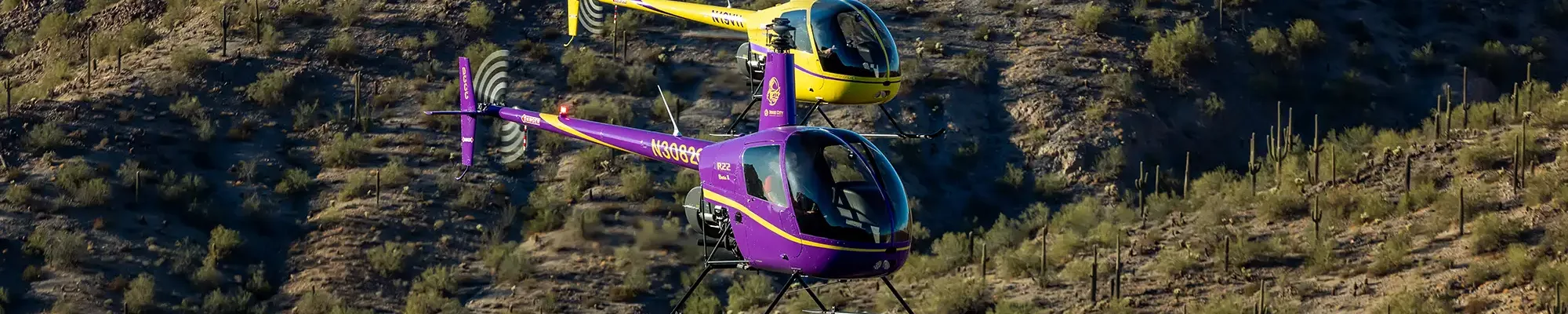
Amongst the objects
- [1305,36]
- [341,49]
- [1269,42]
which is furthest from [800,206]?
[1305,36]

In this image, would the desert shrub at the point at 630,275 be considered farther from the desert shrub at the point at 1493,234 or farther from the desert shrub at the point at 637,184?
the desert shrub at the point at 1493,234

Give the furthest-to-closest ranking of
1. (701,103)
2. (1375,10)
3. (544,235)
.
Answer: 1. (1375,10)
2. (701,103)
3. (544,235)

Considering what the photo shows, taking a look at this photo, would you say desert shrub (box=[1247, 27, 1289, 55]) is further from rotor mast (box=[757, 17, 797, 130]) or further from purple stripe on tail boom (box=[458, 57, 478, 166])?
rotor mast (box=[757, 17, 797, 130])

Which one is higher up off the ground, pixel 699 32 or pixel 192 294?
pixel 699 32

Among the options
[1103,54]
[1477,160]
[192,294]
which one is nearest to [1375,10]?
[1103,54]

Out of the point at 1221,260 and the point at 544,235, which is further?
the point at 544,235

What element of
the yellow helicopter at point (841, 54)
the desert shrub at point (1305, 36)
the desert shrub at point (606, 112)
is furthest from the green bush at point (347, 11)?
the desert shrub at point (1305, 36)

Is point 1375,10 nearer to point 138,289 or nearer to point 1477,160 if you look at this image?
point 1477,160
